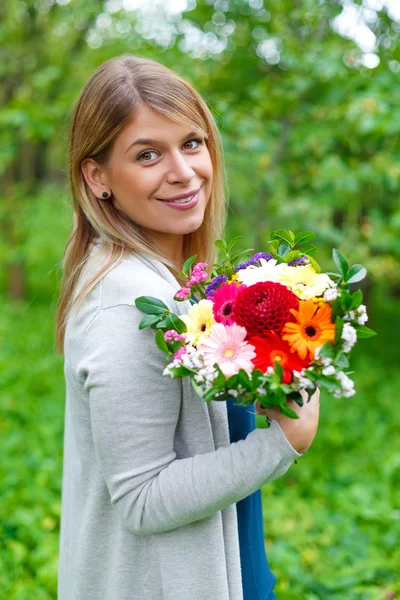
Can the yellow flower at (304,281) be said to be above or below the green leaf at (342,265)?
below

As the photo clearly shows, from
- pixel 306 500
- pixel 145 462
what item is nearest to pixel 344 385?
pixel 145 462

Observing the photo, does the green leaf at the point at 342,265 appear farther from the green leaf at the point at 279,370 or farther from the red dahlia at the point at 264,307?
the green leaf at the point at 279,370

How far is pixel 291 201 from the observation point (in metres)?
4.84

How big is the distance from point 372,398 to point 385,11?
3.48 metres

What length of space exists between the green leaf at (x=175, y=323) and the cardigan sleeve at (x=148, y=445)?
5 centimetres

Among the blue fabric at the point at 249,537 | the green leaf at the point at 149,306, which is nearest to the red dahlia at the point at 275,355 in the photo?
Answer: the green leaf at the point at 149,306

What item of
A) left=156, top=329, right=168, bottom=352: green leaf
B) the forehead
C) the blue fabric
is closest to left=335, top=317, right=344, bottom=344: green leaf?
left=156, top=329, right=168, bottom=352: green leaf

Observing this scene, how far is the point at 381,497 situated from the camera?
3984 millimetres

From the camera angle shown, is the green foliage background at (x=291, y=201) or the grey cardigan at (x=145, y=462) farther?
the green foliage background at (x=291, y=201)

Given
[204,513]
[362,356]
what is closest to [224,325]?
[204,513]

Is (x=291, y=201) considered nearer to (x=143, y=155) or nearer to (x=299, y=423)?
(x=143, y=155)

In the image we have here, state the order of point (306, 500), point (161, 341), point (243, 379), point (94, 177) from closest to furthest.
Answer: point (243, 379), point (161, 341), point (94, 177), point (306, 500)

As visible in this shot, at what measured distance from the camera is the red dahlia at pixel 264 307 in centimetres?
121

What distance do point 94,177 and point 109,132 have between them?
0.49 ft
